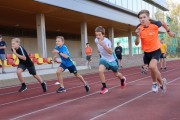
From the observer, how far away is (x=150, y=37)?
7531 millimetres

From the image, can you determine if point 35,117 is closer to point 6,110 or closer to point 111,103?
point 6,110

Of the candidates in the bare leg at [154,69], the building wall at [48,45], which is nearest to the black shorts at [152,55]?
the bare leg at [154,69]

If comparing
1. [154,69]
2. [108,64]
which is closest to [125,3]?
[108,64]

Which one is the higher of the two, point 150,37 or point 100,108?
point 150,37

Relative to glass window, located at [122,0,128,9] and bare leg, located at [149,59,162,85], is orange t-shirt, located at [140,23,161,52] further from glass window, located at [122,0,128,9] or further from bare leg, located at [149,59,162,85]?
glass window, located at [122,0,128,9]

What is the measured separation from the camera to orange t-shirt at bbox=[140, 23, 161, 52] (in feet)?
24.6

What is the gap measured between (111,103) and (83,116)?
1417mm

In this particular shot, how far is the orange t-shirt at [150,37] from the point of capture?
7.51 metres

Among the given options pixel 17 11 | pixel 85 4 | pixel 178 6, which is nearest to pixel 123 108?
pixel 17 11

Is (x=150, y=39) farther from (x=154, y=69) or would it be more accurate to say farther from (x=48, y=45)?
(x=48, y=45)

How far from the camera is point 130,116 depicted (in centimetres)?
561

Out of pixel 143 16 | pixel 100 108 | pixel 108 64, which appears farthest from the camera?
pixel 108 64

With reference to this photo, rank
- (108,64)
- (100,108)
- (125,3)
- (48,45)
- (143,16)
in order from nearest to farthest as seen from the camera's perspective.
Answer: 1. (100,108)
2. (143,16)
3. (108,64)
4. (125,3)
5. (48,45)

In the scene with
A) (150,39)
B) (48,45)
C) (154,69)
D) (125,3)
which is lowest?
(154,69)
